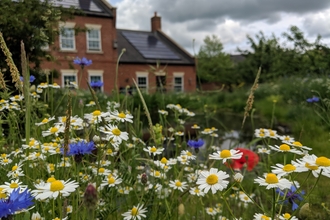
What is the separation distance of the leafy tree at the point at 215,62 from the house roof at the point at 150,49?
199 inches

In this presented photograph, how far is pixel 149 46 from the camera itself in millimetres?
16781

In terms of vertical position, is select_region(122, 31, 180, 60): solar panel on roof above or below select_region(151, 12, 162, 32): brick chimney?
below

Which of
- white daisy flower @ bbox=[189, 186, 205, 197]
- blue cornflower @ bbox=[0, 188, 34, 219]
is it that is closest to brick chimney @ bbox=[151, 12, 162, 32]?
white daisy flower @ bbox=[189, 186, 205, 197]

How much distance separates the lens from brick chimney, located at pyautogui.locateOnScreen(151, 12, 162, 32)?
1936 cm

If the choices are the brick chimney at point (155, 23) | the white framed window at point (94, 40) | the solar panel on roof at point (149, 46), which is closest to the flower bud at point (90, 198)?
the white framed window at point (94, 40)

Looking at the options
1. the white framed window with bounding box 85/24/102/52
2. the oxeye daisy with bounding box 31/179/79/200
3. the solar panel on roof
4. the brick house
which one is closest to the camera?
the oxeye daisy with bounding box 31/179/79/200

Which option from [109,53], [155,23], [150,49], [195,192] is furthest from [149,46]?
[195,192]

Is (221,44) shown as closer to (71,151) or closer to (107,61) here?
(107,61)

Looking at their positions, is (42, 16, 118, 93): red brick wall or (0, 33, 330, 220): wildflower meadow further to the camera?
(42, 16, 118, 93): red brick wall

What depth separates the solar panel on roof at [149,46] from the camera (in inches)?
626

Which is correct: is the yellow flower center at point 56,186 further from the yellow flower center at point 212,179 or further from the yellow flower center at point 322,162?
the yellow flower center at point 322,162

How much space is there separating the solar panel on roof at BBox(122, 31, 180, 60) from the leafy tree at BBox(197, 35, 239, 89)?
5.73m

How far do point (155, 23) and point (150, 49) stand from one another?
3784 mm

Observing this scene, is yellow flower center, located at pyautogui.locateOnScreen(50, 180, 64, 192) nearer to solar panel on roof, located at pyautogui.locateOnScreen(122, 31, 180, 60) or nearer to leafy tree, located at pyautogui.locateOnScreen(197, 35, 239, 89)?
solar panel on roof, located at pyautogui.locateOnScreen(122, 31, 180, 60)
